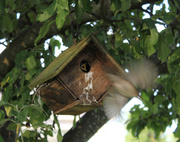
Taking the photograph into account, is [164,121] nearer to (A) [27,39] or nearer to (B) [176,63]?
(B) [176,63]

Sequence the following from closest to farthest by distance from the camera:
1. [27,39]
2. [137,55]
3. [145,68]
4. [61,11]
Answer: [61,11], [145,68], [137,55], [27,39]

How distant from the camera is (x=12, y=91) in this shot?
232 centimetres

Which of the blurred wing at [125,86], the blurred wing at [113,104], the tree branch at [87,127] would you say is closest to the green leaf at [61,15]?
the blurred wing at [125,86]

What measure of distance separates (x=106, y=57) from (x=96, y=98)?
24cm

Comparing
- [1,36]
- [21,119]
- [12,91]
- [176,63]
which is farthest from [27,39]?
[176,63]

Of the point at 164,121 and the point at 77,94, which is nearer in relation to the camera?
the point at 77,94

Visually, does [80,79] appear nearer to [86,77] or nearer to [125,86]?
[86,77]

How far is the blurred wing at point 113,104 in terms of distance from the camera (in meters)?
1.55

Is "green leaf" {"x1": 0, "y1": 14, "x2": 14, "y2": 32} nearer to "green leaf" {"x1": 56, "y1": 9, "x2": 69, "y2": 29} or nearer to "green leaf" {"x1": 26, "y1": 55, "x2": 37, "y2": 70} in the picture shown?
"green leaf" {"x1": 26, "y1": 55, "x2": 37, "y2": 70}

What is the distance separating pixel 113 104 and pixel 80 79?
0.75ft

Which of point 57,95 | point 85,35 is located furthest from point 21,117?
point 85,35

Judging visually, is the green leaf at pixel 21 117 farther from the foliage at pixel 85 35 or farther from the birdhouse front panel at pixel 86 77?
the birdhouse front panel at pixel 86 77

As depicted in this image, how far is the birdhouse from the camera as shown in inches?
58.5

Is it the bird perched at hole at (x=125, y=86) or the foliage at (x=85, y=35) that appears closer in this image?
the bird perched at hole at (x=125, y=86)
